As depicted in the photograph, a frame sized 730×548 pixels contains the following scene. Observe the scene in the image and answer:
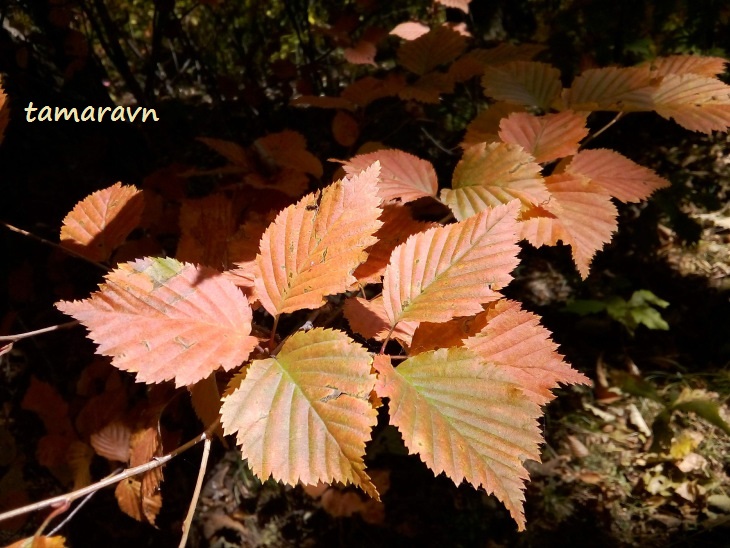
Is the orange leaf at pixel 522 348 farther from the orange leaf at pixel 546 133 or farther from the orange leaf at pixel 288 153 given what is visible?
the orange leaf at pixel 288 153

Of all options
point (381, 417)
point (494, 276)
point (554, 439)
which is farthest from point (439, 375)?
point (554, 439)

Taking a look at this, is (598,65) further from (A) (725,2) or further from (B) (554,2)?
(B) (554,2)

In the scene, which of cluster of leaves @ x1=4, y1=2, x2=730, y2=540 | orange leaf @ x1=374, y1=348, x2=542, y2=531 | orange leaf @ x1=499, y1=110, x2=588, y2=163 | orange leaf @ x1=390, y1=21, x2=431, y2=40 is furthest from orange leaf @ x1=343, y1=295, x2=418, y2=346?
orange leaf @ x1=390, y1=21, x2=431, y2=40

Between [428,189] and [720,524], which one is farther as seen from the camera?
[720,524]

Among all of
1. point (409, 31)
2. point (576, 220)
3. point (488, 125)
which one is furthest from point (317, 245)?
point (409, 31)

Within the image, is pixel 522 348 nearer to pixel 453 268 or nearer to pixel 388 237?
pixel 453 268

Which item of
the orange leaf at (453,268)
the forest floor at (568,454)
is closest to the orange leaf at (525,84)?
the orange leaf at (453,268)
